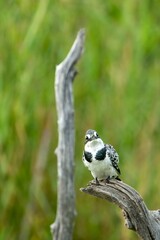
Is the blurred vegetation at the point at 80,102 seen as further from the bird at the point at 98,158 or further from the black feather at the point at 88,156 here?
the black feather at the point at 88,156

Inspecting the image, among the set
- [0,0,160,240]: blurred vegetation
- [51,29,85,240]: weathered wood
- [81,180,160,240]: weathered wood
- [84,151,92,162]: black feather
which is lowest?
[81,180,160,240]: weathered wood

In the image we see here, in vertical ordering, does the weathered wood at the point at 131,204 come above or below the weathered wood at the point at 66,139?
below

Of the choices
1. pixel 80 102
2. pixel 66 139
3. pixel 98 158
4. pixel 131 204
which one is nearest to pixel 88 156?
pixel 98 158

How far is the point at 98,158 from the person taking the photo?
299 cm

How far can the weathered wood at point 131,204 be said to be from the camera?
3082 millimetres

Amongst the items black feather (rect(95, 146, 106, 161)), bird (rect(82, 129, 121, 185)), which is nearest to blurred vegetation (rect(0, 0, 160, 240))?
bird (rect(82, 129, 121, 185))

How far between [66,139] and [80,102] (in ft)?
3.94

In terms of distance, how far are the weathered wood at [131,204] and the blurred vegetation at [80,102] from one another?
196 centimetres

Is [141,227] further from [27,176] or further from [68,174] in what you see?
[27,176]

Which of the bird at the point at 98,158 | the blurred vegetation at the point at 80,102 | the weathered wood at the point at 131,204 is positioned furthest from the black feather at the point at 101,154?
the blurred vegetation at the point at 80,102

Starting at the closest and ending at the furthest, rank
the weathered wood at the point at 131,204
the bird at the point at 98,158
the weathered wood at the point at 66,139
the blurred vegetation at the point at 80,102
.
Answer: the bird at the point at 98,158
the weathered wood at the point at 131,204
the weathered wood at the point at 66,139
the blurred vegetation at the point at 80,102

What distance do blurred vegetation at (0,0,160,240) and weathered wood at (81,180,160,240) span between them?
77.0 inches

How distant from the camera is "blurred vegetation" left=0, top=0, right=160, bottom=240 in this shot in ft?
16.8

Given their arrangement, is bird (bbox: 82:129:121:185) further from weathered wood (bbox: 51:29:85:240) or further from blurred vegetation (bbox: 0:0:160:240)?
blurred vegetation (bbox: 0:0:160:240)
